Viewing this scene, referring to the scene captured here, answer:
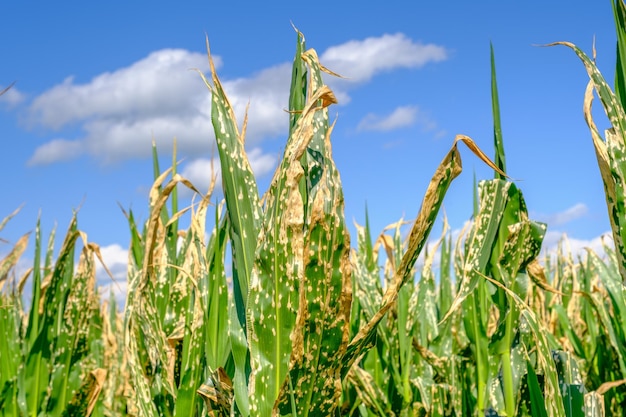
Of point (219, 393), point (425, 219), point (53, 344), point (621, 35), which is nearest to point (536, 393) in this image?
point (425, 219)

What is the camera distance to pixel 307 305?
0.84 m

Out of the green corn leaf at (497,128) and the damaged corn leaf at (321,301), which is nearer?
the damaged corn leaf at (321,301)

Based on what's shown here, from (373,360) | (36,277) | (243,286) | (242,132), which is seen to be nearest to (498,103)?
(242,132)

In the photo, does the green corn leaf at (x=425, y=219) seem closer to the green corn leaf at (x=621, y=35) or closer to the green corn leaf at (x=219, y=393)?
the green corn leaf at (x=219, y=393)

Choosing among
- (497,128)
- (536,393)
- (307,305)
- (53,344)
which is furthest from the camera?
(53,344)

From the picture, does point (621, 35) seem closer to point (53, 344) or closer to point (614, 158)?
point (614, 158)

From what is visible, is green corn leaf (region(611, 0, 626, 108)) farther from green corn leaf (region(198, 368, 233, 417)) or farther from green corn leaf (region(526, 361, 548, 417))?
green corn leaf (region(198, 368, 233, 417))

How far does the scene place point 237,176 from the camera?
3.16ft

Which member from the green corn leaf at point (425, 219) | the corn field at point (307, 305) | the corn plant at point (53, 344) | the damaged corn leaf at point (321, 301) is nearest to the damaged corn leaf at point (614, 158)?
the corn field at point (307, 305)

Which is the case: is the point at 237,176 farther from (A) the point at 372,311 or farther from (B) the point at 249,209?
(A) the point at 372,311

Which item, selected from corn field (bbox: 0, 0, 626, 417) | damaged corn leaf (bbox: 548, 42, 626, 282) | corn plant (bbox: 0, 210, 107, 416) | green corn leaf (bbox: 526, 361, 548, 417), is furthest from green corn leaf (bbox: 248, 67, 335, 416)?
corn plant (bbox: 0, 210, 107, 416)

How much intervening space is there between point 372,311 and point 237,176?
40.0 inches

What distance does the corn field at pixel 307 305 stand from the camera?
33.9 inches

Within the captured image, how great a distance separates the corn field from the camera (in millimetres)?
860
